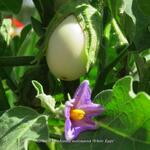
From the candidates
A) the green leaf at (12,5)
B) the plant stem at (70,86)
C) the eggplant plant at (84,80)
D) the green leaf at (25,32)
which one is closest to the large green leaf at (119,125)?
the eggplant plant at (84,80)

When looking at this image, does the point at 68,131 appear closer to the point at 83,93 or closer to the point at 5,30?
the point at 83,93

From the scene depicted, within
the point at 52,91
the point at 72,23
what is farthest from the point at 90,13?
the point at 52,91

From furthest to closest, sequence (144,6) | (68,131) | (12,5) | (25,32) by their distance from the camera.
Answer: (25,32), (12,5), (144,6), (68,131)

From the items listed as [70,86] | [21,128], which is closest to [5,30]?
[70,86]

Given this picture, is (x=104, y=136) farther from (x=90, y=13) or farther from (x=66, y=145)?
(x=90, y=13)

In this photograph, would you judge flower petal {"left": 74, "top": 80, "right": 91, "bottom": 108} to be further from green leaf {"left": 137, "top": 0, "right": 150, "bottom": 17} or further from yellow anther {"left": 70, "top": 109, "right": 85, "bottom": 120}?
green leaf {"left": 137, "top": 0, "right": 150, "bottom": 17}

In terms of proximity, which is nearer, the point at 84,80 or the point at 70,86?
the point at 84,80
